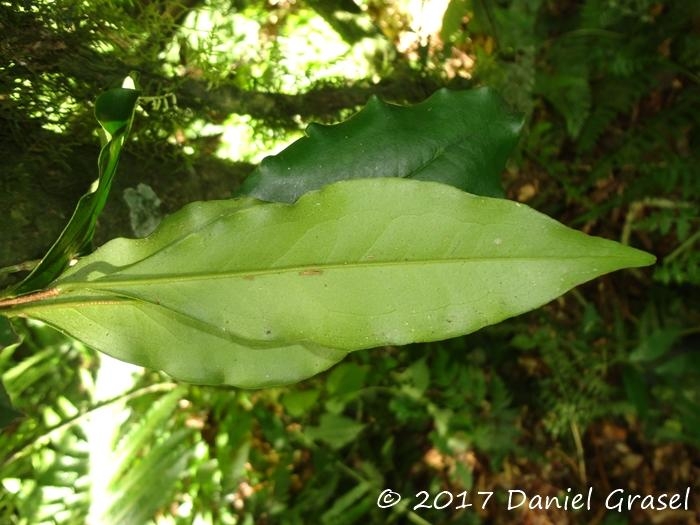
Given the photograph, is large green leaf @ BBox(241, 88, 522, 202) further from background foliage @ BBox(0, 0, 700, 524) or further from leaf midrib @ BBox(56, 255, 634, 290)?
background foliage @ BBox(0, 0, 700, 524)

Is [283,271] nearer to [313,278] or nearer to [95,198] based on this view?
[313,278]

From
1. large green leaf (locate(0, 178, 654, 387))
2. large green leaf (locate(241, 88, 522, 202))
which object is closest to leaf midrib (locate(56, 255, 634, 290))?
large green leaf (locate(0, 178, 654, 387))

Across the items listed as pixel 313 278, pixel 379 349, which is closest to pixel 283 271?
pixel 313 278

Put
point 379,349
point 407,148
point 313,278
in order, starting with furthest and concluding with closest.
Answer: point 379,349 → point 407,148 → point 313,278

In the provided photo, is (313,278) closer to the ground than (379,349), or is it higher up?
higher up

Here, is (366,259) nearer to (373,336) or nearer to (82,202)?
(373,336)

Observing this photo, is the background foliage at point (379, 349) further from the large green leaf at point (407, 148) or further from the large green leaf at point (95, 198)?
the large green leaf at point (407, 148)
